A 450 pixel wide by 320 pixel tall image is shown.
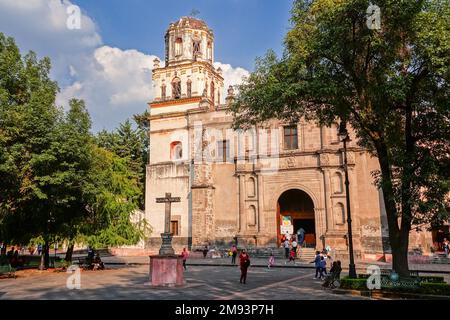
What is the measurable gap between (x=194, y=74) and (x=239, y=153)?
343 inches

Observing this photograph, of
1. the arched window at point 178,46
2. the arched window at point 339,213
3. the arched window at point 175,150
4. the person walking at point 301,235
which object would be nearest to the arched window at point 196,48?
the arched window at point 178,46

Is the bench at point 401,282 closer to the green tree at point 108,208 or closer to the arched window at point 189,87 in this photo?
the green tree at point 108,208

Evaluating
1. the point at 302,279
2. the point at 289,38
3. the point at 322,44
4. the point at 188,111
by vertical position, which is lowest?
the point at 302,279

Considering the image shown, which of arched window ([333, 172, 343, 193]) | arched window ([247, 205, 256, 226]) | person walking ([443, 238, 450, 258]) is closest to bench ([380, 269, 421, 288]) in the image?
person walking ([443, 238, 450, 258])

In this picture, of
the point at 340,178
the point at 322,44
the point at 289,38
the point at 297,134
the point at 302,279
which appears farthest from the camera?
the point at 297,134

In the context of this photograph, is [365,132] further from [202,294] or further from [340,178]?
[340,178]

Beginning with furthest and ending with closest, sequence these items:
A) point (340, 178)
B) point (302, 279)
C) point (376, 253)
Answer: point (340, 178), point (376, 253), point (302, 279)

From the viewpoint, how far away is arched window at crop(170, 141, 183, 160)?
1467 inches

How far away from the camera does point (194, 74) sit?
37.6 meters

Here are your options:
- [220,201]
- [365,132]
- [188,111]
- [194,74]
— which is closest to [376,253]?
[220,201]

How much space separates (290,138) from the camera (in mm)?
33250

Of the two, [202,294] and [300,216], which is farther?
[300,216]

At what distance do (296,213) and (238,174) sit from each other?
18.6 feet

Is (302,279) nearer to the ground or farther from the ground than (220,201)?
nearer to the ground
